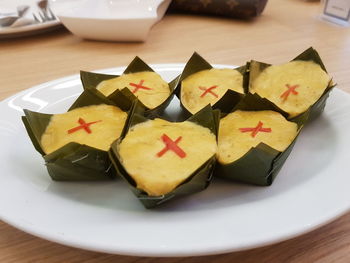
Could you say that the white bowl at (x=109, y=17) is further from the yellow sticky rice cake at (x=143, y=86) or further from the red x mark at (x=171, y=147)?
the red x mark at (x=171, y=147)

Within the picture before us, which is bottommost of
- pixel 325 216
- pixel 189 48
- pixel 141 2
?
pixel 189 48

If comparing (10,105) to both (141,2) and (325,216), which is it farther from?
(141,2)

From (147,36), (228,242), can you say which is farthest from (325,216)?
(147,36)

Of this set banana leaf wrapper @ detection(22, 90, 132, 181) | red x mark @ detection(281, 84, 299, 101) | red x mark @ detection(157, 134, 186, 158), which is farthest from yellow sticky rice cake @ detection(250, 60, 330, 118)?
banana leaf wrapper @ detection(22, 90, 132, 181)

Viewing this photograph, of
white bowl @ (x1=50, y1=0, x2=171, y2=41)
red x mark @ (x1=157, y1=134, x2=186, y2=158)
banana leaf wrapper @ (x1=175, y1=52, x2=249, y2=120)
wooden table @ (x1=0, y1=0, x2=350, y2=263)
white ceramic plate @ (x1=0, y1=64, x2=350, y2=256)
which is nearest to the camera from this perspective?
white ceramic plate @ (x1=0, y1=64, x2=350, y2=256)

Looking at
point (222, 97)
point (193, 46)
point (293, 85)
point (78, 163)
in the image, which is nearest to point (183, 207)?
point (78, 163)

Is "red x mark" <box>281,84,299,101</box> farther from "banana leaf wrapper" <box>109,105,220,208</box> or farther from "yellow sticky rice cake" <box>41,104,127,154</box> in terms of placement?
"yellow sticky rice cake" <box>41,104,127,154</box>

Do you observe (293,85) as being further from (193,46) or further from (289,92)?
(193,46)
